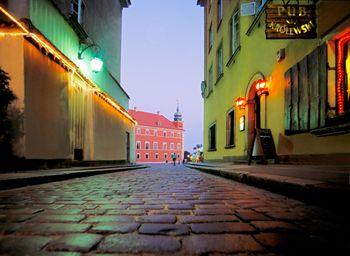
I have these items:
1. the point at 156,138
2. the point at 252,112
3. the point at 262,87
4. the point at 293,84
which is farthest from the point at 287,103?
the point at 156,138

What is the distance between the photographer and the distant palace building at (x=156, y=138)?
73.8 meters

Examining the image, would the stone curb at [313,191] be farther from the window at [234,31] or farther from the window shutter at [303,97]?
the window at [234,31]

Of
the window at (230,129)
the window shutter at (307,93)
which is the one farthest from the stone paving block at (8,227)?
the window at (230,129)

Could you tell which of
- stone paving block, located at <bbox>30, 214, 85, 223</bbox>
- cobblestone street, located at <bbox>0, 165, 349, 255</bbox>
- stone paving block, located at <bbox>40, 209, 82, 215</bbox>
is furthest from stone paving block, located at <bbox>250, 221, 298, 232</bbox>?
stone paving block, located at <bbox>40, 209, 82, 215</bbox>

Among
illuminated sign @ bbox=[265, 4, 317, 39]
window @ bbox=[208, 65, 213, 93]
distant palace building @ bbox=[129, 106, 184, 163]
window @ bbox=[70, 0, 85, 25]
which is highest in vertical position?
window @ bbox=[70, 0, 85, 25]

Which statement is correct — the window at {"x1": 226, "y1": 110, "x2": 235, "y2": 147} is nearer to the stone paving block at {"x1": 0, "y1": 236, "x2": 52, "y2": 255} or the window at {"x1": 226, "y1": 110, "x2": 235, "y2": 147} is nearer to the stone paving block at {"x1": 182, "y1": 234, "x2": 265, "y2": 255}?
the stone paving block at {"x1": 182, "y1": 234, "x2": 265, "y2": 255}

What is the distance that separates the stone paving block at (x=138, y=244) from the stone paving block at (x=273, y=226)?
70 centimetres

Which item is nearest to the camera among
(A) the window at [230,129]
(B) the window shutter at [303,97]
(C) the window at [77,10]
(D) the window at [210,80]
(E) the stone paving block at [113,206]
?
(E) the stone paving block at [113,206]

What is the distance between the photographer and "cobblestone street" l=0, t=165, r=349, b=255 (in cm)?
170

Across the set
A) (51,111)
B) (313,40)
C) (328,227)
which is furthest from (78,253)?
(51,111)

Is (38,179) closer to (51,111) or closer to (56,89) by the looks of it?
(51,111)

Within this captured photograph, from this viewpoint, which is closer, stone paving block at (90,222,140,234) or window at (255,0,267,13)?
stone paving block at (90,222,140,234)

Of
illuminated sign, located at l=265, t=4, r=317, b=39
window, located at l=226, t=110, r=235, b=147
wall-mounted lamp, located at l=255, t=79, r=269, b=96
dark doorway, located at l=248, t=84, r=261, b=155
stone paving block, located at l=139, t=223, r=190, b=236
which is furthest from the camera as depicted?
window, located at l=226, t=110, r=235, b=147

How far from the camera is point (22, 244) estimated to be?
1755 millimetres
